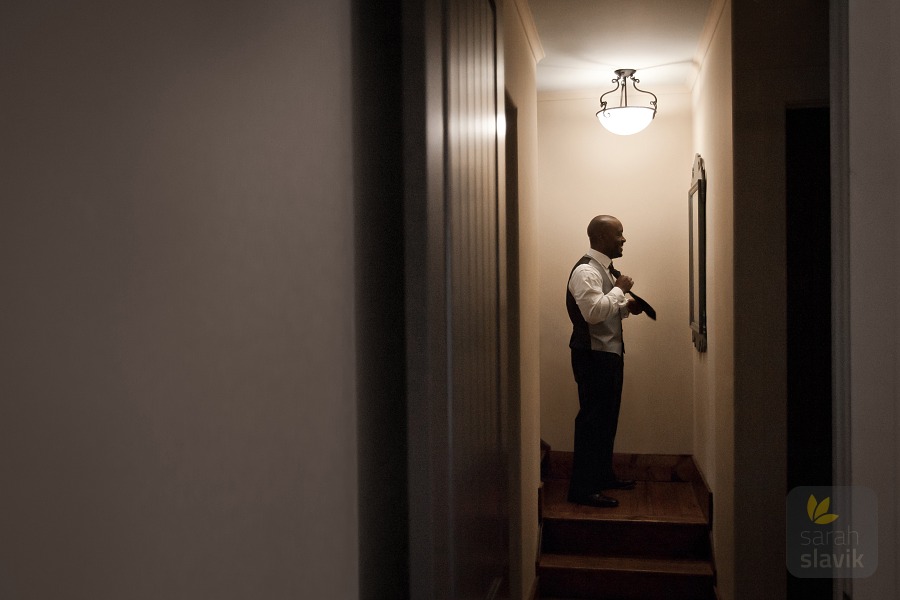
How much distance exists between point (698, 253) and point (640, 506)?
4.97 feet

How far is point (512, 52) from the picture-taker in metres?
3.26

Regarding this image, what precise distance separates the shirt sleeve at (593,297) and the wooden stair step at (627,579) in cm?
130

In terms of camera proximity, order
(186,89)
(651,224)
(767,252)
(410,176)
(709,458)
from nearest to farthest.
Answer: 1. (186,89)
2. (410,176)
3. (767,252)
4. (709,458)
5. (651,224)

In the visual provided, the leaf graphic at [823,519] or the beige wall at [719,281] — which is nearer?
the leaf graphic at [823,519]

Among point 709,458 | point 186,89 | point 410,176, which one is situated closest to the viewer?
point 186,89

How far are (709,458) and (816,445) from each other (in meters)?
0.91

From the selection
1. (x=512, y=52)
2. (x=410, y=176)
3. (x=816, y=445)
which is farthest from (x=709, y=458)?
(x=410, y=176)

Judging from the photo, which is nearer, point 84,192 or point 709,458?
point 84,192

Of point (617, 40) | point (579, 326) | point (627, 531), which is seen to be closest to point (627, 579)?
point (627, 531)

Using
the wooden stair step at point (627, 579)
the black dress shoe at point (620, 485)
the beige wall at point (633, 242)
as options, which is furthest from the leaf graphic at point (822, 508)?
the beige wall at point (633, 242)

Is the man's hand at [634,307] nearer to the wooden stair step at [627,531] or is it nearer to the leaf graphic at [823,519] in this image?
the wooden stair step at [627,531]

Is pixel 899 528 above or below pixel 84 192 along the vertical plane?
below

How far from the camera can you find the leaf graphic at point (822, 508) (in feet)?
10.5

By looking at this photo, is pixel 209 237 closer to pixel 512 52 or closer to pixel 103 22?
pixel 103 22
